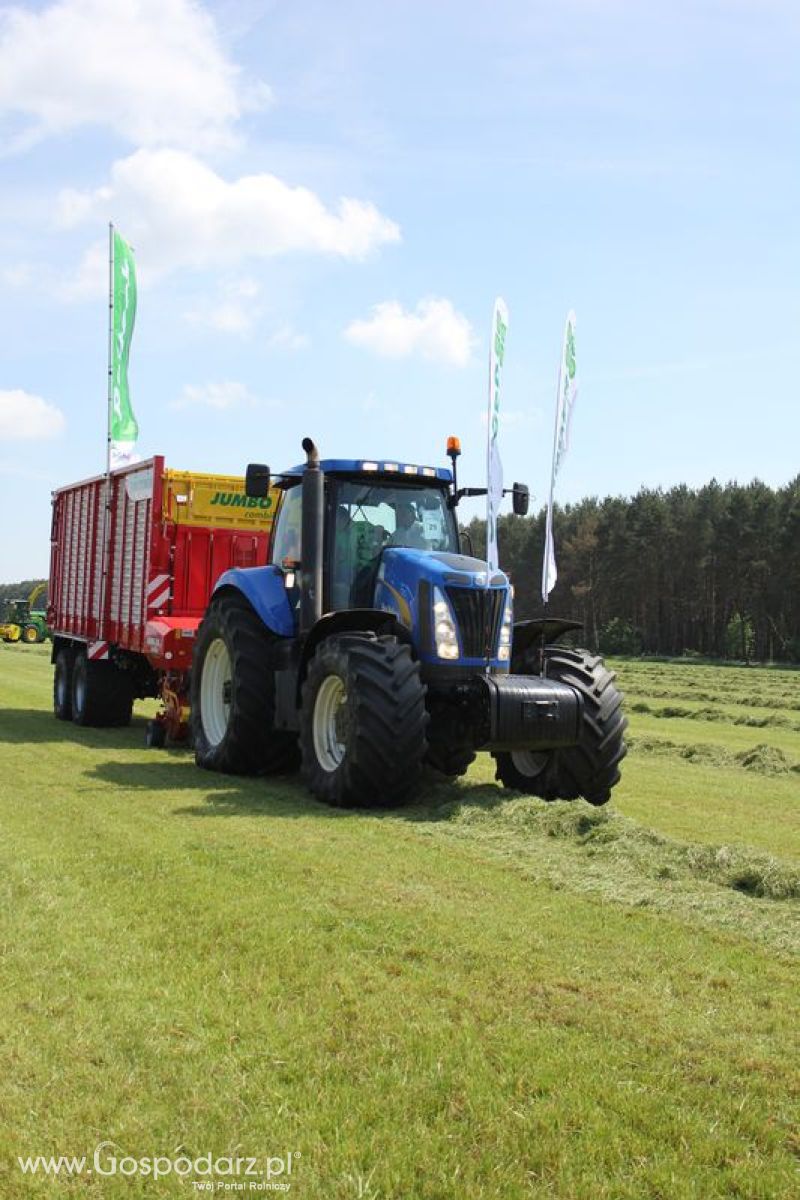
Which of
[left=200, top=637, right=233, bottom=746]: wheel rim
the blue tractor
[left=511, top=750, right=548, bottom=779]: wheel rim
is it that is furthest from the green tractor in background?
[left=511, top=750, right=548, bottom=779]: wheel rim

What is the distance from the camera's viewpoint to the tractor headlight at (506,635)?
9.23 meters

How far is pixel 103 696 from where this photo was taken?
1520 cm

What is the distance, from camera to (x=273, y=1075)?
11.7ft

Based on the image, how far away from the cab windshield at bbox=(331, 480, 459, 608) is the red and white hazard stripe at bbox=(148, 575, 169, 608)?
4219 millimetres

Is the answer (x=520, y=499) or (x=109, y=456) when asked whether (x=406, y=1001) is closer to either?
(x=520, y=499)

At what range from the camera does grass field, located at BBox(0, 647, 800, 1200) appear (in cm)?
317

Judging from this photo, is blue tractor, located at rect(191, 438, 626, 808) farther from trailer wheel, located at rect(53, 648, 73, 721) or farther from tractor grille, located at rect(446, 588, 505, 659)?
trailer wheel, located at rect(53, 648, 73, 721)

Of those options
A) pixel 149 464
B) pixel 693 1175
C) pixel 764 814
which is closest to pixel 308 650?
pixel 764 814

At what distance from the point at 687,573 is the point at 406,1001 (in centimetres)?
6437

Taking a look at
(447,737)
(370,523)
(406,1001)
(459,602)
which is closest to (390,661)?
(459,602)

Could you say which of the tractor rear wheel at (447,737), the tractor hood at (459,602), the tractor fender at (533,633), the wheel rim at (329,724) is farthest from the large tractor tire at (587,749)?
the wheel rim at (329,724)

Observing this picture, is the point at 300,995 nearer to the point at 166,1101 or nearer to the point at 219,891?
the point at 166,1101

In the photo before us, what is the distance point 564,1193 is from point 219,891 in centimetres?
298

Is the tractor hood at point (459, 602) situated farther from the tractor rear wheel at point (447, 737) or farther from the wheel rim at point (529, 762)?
the wheel rim at point (529, 762)
